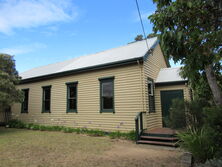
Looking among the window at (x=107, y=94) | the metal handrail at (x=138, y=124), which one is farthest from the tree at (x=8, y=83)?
the metal handrail at (x=138, y=124)

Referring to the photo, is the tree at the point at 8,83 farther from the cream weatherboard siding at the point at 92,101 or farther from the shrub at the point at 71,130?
the shrub at the point at 71,130

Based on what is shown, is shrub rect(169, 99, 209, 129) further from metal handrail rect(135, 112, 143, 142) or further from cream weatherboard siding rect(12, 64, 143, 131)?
cream weatherboard siding rect(12, 64, 143, 131)

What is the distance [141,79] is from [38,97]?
8.53m

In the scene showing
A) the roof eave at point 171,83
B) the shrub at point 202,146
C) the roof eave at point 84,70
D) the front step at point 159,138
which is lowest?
the front step at point 159,138

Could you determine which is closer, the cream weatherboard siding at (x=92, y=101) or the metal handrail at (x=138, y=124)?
the metal handrail at (x=138, y=124)

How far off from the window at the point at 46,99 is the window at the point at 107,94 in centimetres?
481

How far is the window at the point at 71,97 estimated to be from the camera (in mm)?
10570

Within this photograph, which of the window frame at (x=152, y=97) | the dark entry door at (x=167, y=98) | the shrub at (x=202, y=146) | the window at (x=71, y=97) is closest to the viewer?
the shrub at (x=202, y=146)

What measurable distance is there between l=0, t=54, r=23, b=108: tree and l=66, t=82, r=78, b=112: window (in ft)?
10.9

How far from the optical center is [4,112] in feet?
48.0

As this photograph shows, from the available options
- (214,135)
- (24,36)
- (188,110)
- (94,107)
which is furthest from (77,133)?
(24,36)

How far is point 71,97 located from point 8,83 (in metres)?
4.02

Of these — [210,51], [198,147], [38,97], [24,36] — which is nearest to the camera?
[210,51]

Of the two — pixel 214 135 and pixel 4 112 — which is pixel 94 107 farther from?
pixel 4 112
